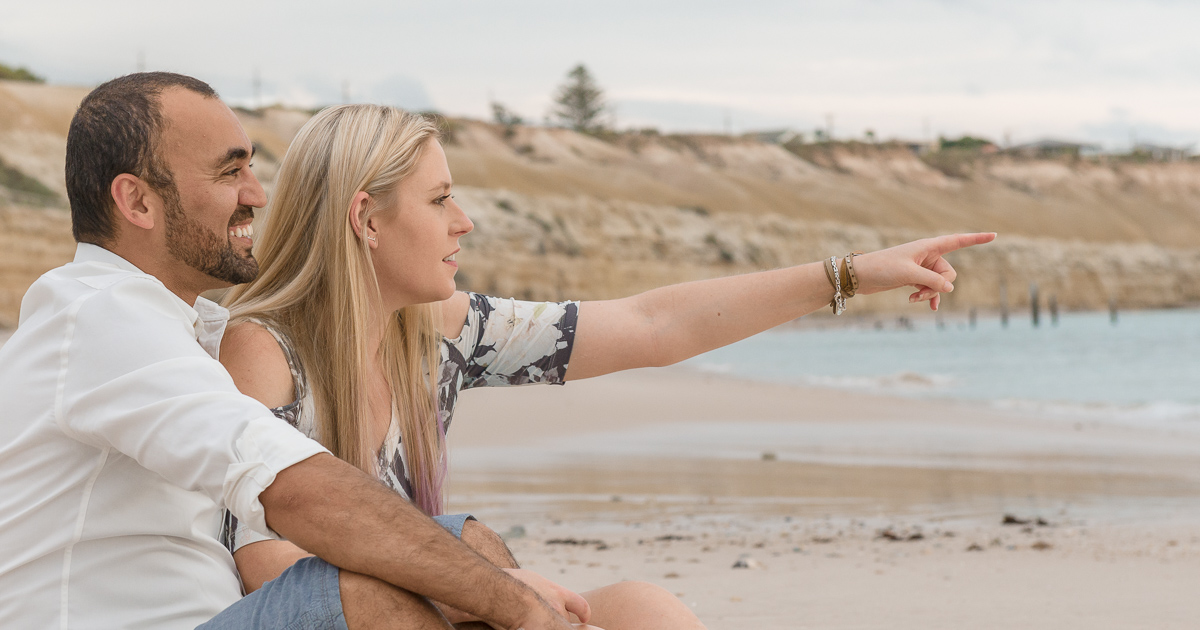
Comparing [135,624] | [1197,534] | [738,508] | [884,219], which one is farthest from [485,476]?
[884,219]

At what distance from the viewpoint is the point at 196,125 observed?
5.33ft

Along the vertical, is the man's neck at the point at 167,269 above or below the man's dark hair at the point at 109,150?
below

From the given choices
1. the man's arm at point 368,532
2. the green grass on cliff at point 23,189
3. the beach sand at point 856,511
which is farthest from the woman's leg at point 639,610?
the green grass on cliff at point 23,189

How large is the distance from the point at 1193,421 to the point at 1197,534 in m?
7.93

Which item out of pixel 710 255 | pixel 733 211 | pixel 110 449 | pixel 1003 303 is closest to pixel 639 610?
pixel 110 449

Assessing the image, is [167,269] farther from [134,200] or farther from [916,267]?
[916,267]

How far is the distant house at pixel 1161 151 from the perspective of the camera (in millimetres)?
91863

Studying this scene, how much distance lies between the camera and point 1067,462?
8.37m

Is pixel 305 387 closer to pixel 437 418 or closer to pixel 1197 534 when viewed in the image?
pixel 437 418

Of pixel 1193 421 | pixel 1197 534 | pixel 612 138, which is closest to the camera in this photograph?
pixel 1197 534

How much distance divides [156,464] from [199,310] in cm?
53

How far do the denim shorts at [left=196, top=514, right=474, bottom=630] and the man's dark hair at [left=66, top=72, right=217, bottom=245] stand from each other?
601 millimetres

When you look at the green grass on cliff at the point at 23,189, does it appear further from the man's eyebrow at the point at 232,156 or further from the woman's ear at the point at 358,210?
the man's eyebrow at the point at 232,156

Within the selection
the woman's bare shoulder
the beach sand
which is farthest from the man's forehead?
the beach sand
